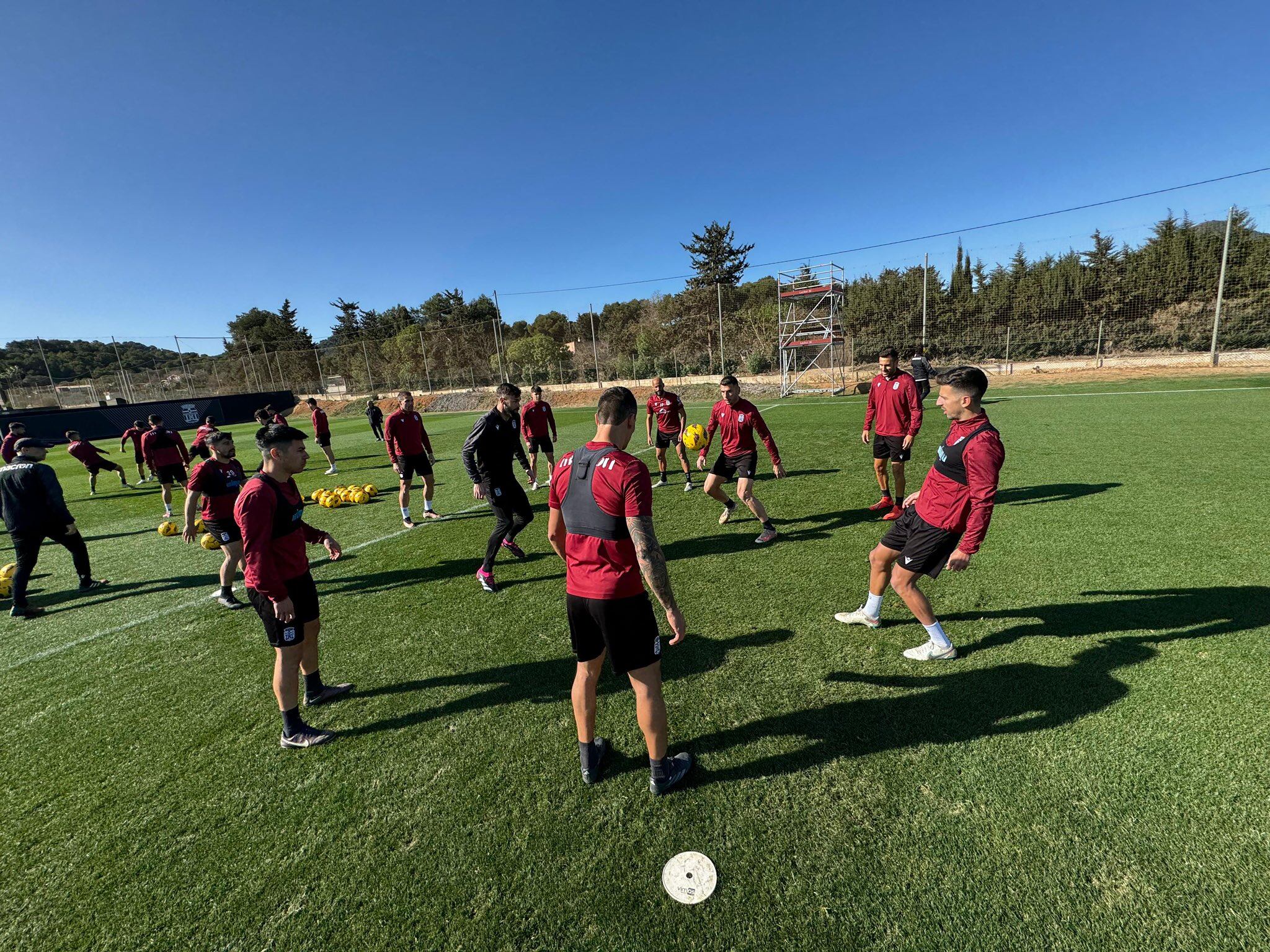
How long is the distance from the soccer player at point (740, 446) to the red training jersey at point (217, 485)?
5827mm

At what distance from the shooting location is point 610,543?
282cm

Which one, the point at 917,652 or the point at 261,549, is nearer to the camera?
the point at 261,549

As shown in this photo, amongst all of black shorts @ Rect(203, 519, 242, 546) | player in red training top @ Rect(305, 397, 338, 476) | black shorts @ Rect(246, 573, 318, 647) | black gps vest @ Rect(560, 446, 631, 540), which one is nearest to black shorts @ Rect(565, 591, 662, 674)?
black gps vest @ Rect(560, 446, 631, 540)

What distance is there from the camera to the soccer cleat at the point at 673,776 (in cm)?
310

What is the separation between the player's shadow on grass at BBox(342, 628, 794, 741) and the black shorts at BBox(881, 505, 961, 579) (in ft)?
4.12

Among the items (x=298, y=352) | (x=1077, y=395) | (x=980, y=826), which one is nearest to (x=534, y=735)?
(x=980, y=826)

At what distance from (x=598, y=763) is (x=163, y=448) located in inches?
485

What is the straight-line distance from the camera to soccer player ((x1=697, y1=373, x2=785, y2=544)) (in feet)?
23.9

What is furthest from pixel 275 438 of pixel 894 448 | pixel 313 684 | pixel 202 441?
pixel 894 448

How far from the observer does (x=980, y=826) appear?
2766 mm

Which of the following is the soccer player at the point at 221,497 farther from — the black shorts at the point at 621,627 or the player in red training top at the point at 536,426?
the black shorts at the point at 621,627

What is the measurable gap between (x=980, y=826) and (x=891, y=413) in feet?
19.8

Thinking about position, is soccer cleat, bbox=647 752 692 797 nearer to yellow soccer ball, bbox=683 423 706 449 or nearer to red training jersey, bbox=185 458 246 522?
red training jersey, bbox=185 458 246 522

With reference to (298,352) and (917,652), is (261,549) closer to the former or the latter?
(917,652)
